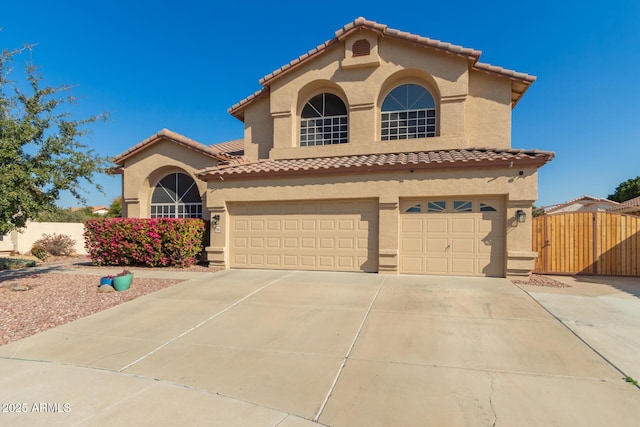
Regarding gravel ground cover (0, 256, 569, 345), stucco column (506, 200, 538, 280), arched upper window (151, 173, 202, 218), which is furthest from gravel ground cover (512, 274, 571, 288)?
arched upper window (151, 173, 202, 218)

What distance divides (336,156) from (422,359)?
9.44 metres

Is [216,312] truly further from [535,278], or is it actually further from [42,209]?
[535,278]

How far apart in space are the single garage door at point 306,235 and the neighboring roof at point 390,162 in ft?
3.90

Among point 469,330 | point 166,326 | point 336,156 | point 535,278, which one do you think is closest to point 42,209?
point 166,326

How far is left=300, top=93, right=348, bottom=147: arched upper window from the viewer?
1358 centimetres

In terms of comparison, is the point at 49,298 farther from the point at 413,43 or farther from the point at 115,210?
the point at 115,210

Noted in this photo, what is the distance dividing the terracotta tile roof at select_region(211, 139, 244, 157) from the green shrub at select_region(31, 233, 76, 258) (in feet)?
35.0

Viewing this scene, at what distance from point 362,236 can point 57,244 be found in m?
18.5

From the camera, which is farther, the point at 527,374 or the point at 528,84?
the point at 528,84

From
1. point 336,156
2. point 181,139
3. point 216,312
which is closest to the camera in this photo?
point 216,312

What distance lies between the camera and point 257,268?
11.9m

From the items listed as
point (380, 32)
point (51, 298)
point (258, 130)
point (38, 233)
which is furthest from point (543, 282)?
point (38, 233)

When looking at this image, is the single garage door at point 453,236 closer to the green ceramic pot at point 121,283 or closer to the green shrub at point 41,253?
the green ceramic pot at point 121,283

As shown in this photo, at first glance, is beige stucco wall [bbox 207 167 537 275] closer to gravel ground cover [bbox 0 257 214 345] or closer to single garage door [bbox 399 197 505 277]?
single garage door [bbox 399 197 505 277]
